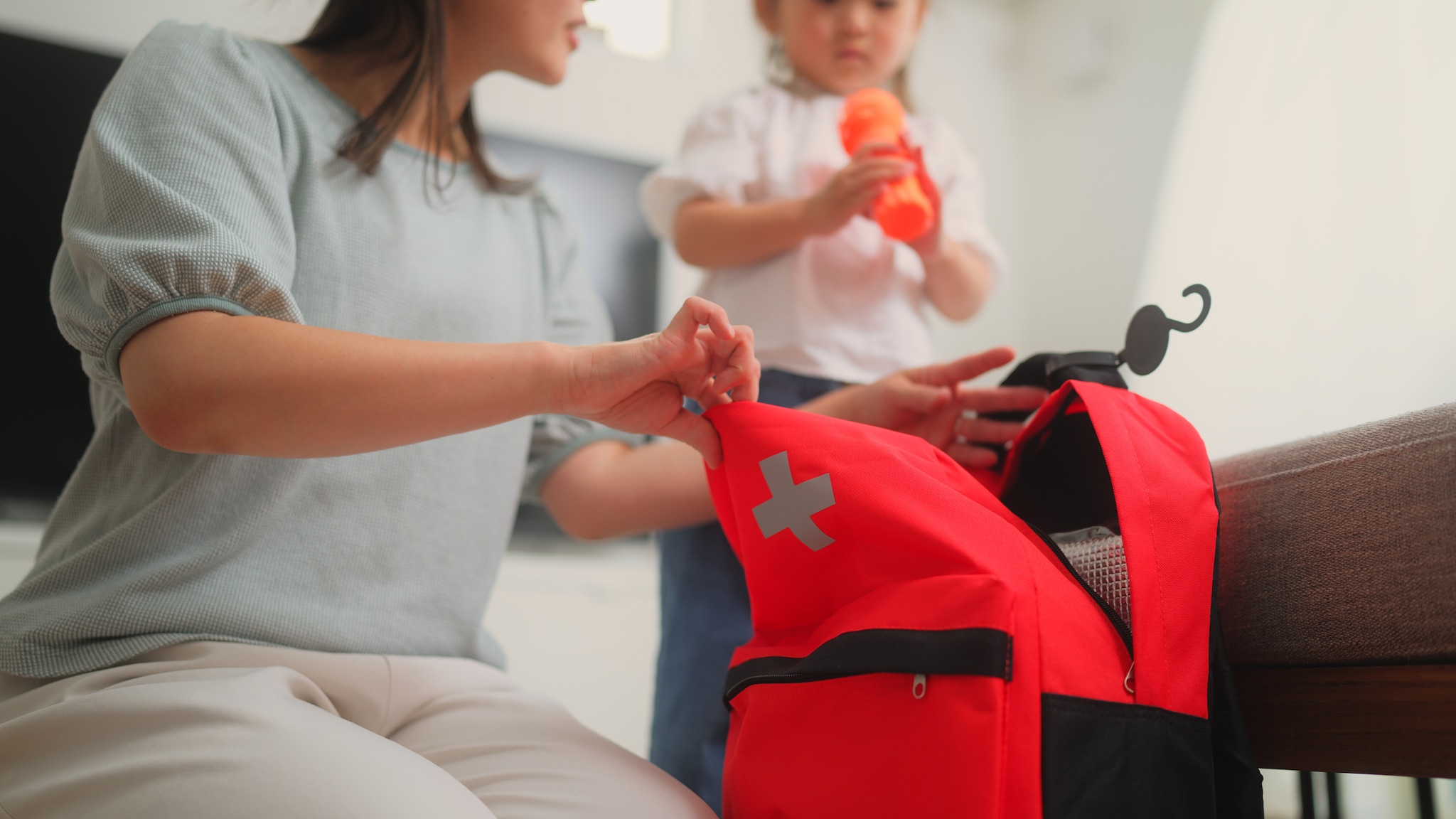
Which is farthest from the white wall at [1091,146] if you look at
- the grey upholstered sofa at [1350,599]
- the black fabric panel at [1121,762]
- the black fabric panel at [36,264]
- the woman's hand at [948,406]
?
the black fabric panel at [36,264]

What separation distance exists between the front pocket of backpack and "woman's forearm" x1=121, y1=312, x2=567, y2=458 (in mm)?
235

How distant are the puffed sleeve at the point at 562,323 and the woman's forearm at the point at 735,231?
0.12 m

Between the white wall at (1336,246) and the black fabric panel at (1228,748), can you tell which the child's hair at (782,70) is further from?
the black fabric panel at (1228,748)

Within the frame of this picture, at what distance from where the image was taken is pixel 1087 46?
2.41 meters

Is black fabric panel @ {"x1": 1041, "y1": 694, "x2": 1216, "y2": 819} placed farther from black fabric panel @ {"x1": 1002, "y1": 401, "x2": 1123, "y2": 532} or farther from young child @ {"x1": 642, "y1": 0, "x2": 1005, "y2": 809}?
young child @ {"x1": 642, "y1": 0, "x2": 1005, "y2": 809}

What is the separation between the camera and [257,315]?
59cm

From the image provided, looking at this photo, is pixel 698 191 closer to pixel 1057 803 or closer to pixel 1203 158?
pixel 1057 803

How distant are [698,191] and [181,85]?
0.49 metres

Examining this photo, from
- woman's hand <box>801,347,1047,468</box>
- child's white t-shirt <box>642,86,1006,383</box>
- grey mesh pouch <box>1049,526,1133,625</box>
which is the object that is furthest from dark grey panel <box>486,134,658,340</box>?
grey mesh pouch <box>1049,526,1133,625</box>

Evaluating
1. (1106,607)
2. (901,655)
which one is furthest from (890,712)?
(1106,607)

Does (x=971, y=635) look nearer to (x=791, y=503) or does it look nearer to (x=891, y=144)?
(x=791, y=503)

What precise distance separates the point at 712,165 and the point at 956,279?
0.29 m

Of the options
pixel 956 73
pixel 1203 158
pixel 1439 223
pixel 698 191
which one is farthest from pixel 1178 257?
pixel 956 73

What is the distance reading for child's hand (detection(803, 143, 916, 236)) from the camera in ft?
2.75
